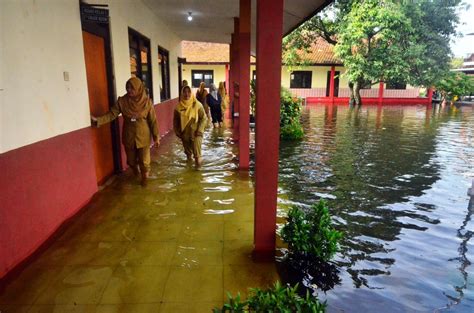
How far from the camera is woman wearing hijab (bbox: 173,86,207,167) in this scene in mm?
6512

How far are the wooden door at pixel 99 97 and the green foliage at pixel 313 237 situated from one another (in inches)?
132

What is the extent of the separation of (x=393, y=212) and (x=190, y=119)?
3.89 m

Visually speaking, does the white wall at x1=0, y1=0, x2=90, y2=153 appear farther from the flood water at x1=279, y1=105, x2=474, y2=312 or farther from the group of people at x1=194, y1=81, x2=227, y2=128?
the group of people at x1=194, y1=81, x2=227, y2=128

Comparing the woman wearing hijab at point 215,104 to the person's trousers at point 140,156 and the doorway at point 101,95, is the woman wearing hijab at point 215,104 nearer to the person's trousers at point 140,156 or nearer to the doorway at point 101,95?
the doorway at point 101,95

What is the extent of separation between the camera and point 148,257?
340 cm

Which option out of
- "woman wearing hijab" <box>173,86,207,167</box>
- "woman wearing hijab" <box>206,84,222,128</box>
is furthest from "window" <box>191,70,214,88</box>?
"woman wearing hijab" <box>173,86,207,167</box>

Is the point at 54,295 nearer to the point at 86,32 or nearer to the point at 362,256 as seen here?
the point at 362,256

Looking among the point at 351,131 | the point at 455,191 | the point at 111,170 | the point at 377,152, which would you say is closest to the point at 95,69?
the point at 111,170

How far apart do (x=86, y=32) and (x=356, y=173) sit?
581 cm

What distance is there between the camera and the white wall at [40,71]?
9.65 ft

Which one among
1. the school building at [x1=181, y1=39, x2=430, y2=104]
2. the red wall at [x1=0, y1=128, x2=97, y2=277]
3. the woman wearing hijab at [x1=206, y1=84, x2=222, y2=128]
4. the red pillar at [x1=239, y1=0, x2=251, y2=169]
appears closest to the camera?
the red wall at [x1=0, y1=128, x2=97, y2=277]

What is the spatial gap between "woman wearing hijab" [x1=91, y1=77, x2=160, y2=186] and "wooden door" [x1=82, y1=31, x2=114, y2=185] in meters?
0.31

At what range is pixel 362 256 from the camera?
154 inches

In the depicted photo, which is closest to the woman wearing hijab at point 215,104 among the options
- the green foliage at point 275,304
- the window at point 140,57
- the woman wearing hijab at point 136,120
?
the window at point 140,57
